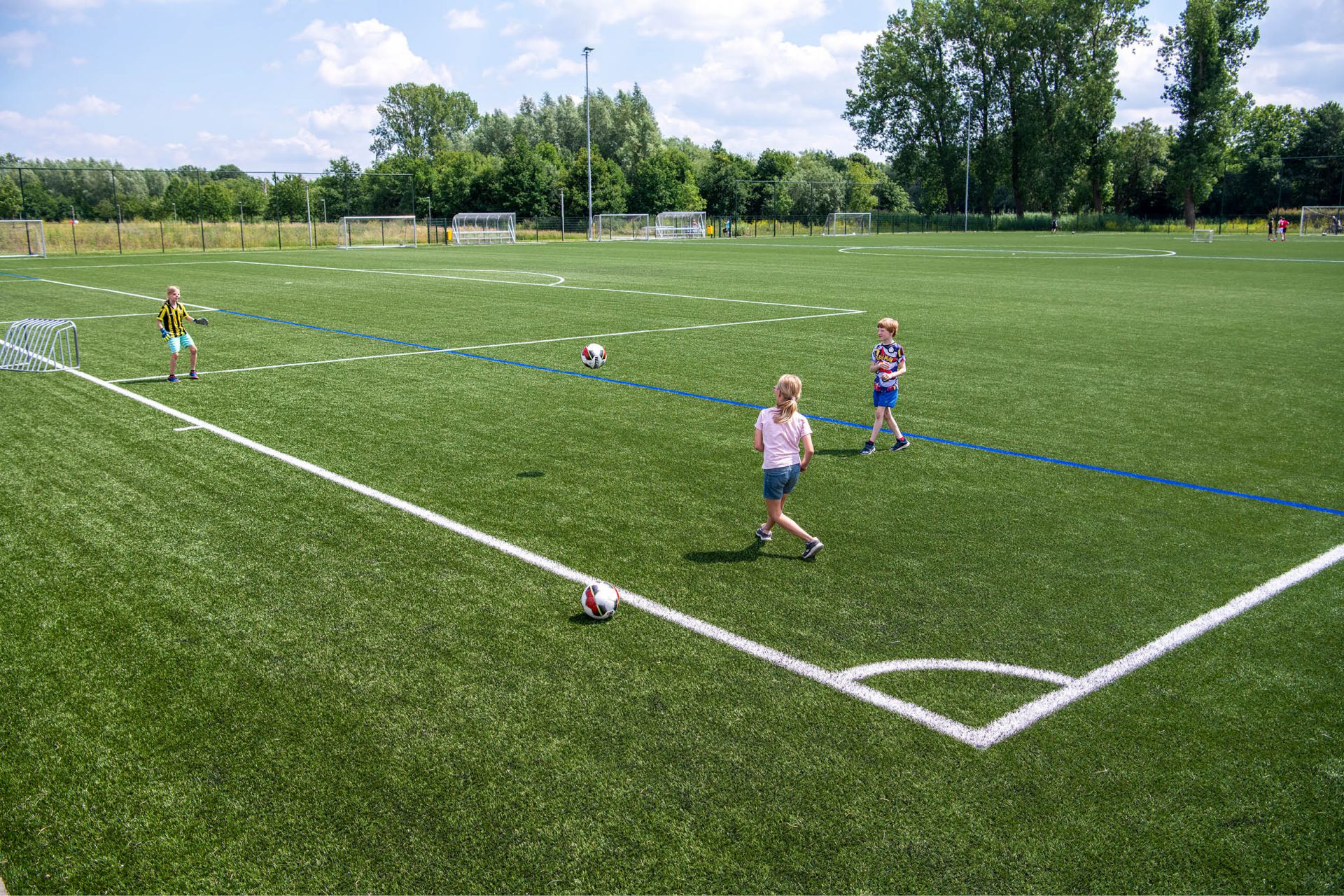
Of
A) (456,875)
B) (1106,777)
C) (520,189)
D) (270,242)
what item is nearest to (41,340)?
(456,875)

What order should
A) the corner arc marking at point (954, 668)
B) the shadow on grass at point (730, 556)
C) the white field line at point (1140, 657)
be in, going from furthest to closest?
the shadow on grass at point (730, 556), the corner arc marking at point (954, 668), the white field line at point (1140, 657)

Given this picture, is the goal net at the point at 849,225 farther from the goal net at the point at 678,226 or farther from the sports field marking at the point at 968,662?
the sports field marking at the point at 968,662

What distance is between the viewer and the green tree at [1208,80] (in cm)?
8906

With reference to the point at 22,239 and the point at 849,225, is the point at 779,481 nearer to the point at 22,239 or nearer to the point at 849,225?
the point at 22,239

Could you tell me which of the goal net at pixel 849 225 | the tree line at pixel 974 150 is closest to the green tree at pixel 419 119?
the tree line at pixel 974 150

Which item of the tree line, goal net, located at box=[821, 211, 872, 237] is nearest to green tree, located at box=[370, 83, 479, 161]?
the tree line

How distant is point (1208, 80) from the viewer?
90375 mm

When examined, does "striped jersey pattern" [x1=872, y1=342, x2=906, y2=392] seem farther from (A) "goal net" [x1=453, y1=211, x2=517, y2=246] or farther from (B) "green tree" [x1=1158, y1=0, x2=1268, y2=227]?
(B) "green tree" [x1=1158, y1=0, x2=1268, y2=227]

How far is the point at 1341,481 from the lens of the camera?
9188mm

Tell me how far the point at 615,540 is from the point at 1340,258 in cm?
4692

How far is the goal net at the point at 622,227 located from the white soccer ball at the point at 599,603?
71766mm

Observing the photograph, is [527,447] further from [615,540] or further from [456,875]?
[456,875]

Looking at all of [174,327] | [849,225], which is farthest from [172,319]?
[849,225]

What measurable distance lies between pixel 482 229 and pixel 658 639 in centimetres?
6729
